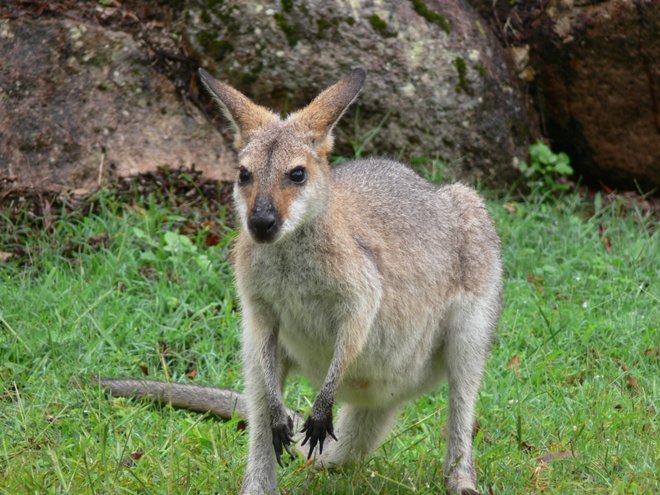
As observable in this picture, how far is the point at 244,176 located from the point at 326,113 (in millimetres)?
525

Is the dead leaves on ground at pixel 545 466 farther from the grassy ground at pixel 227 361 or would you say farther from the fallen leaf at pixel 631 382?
the fallen leaf at pixel 631 382

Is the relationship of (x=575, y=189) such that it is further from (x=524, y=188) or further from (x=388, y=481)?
(x=388, y=481)

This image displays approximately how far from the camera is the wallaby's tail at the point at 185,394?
555 centimetres

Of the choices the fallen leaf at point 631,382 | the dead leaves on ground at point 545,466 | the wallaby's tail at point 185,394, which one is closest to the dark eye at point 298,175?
the wallaby's tail at point 185,394

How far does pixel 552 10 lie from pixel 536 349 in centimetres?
333

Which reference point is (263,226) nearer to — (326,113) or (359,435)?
(326,113)

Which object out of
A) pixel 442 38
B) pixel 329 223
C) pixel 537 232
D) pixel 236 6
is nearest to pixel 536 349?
pixel 537 232

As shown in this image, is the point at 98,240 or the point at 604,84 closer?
the point at 98,240

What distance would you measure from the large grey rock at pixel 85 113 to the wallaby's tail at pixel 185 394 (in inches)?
91.8

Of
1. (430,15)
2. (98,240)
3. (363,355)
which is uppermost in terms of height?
(363,355)

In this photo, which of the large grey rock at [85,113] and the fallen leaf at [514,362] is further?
the large grey rock at [85,113]

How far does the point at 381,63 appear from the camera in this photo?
792 cm

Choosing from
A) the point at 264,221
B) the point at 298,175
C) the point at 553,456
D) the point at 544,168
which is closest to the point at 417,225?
the point at 298,175

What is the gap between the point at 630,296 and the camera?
6.85 meters
